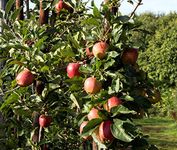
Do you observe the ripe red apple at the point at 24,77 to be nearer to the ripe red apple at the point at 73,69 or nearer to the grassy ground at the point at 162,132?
the ripe red apple at the point at 73,69

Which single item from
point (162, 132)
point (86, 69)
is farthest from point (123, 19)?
point (162, 132)

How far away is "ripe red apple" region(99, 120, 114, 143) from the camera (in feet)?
5.55

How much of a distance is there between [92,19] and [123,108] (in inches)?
16.8

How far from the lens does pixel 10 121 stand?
2.66m

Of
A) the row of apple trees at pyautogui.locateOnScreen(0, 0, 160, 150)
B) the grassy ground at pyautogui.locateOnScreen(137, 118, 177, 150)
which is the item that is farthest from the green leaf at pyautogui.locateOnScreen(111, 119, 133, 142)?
the grassy ground at pyautogui.locateOnScreen(137, 118, 177, 150)

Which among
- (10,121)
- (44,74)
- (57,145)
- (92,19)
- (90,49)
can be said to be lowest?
(57,145)

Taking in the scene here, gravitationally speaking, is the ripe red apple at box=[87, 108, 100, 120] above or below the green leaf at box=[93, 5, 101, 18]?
below

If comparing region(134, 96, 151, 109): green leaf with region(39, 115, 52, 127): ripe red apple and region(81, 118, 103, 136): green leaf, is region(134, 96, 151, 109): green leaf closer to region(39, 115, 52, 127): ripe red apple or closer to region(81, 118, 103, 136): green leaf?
region(81, 118, 103, 136): green leaf

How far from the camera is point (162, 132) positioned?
12.6 m

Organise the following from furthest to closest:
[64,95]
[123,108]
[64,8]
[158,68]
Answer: [158,68] → [64,8] → [64,95] → [123,108]

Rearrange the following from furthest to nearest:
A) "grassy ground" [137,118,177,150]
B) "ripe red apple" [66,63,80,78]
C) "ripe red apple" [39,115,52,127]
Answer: "grassy ground" [137,118,177,150] < "ripe red apple" [39,115,52,127] < "ripe red apple" [66,63,80,78]

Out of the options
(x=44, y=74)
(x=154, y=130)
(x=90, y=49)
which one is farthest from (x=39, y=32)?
(x=154, y=130)

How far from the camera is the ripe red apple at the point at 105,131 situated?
5.55 ft

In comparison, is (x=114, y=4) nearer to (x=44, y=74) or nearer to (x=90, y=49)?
(x=90, y=49)
